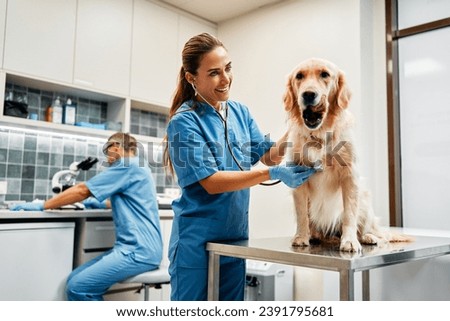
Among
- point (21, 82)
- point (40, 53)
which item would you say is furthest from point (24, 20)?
point (21, 82)

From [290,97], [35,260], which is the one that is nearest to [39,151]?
[35,260]

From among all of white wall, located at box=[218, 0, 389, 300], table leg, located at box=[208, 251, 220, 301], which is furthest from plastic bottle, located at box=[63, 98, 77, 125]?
table leg, located at box=[208, 251, 220, 301]

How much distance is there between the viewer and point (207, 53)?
4.91 ft

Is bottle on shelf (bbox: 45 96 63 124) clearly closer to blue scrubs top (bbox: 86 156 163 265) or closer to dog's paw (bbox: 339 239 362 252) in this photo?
blue scrubs top (bbox: 86 156 163 265)

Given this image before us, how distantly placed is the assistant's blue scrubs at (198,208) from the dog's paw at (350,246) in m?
0.38

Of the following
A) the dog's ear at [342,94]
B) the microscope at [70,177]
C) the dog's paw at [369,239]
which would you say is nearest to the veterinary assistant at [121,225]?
the microscope at [70,177]

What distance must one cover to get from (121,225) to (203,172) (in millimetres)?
1346

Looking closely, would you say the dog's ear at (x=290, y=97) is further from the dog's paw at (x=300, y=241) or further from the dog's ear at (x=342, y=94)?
the dog's paw at (x=300, y=241)

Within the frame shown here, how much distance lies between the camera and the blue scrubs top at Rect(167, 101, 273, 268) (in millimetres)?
1434

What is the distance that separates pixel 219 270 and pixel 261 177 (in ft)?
1.29

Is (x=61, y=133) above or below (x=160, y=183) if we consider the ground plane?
above

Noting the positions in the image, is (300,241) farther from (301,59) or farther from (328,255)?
(301,59)

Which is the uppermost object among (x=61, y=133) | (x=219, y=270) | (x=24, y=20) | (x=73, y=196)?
(x=24, y=20)

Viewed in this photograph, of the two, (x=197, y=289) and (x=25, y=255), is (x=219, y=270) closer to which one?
(x=197, y=289)
